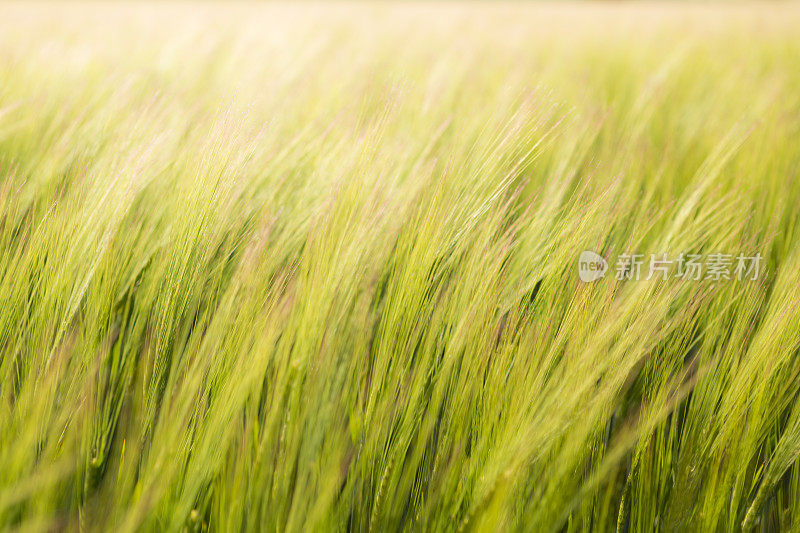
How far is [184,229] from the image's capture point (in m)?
0.58

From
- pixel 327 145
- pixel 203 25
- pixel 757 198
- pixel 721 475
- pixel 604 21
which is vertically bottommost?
pixel 721 475

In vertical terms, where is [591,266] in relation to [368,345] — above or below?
above

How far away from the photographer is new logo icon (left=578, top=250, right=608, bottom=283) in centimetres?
58

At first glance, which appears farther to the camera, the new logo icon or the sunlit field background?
the new logo icon

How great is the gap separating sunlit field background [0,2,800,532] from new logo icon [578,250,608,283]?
0.01m

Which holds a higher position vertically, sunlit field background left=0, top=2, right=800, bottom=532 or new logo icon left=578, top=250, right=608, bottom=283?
new logo icon left=578, top=250, right=608, bottom=283

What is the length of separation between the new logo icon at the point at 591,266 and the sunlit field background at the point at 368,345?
0.01 meters

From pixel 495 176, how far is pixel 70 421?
0.50m

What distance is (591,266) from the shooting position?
596mm

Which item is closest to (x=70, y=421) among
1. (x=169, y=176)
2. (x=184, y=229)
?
(x=184, y=229)

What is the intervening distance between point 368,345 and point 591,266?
260 millimetres

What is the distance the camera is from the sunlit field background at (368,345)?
0.47 meters

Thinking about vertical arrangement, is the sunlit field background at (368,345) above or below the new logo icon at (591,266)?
below

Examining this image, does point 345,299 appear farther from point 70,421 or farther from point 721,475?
point 721,475
